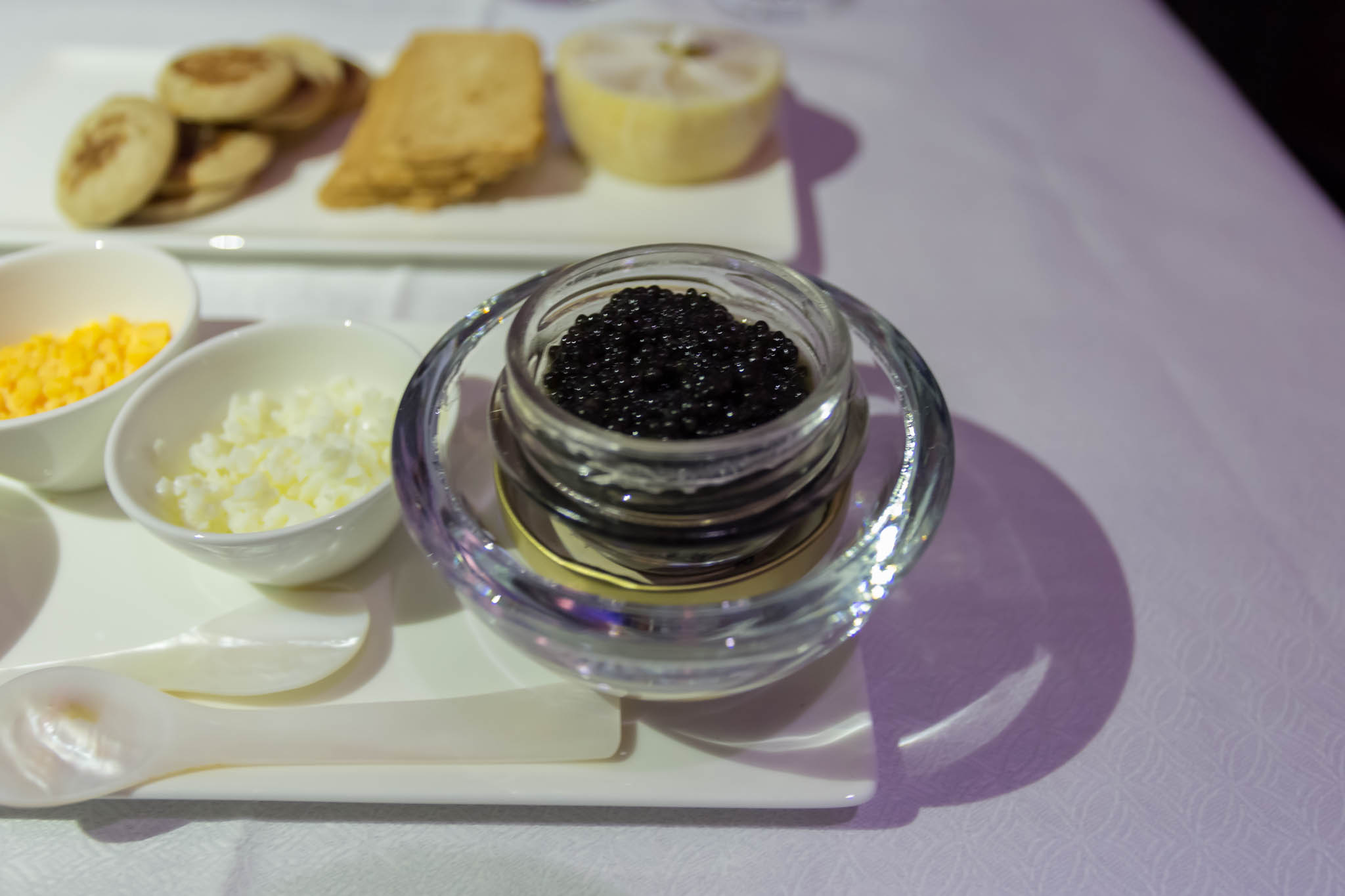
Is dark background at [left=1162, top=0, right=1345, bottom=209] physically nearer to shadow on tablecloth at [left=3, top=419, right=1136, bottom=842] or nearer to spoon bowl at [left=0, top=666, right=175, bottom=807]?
shadow on tablecloth at [left=3, top=419, right=1136, bottom=842]

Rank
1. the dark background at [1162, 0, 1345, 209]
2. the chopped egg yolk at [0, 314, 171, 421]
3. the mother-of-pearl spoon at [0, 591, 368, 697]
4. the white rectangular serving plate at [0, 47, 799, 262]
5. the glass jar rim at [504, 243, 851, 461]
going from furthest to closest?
Result: the dark background at [1162, 0, 1345, 209], the white rectangular serving plate at [0, 47, 799, 262], the chopped egg yolk at [0, 314, 171, 421], the mother-of-pearl spoon at [0, 591, 368, 697], the glass jar rim at [504, 243, 851, 461]

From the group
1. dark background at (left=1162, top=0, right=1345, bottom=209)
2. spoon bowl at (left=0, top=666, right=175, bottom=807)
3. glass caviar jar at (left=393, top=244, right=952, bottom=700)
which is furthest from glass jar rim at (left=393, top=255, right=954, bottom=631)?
dark background at (left=1162, top=0, right=1345, bottom=209)

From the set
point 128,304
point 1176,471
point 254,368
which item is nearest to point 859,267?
point 1176,471

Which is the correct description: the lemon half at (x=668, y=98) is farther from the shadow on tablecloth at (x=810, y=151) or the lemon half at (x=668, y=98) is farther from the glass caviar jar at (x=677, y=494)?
the glass caviar jar at (x=677, y=494)

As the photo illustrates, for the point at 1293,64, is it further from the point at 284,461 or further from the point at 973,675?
the point at 284,461

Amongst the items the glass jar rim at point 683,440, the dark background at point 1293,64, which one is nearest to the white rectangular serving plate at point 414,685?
the glass jar rim at point 683,440

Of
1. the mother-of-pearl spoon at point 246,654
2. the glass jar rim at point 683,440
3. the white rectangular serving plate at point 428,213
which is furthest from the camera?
the white rectangular serving plate at point 428,213

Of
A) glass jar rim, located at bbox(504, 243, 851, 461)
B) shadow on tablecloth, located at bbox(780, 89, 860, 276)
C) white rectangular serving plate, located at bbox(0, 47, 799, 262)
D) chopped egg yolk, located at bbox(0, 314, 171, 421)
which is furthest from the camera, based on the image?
shadow on tablecloth, located at bbox(780, 89, 860, 276)
